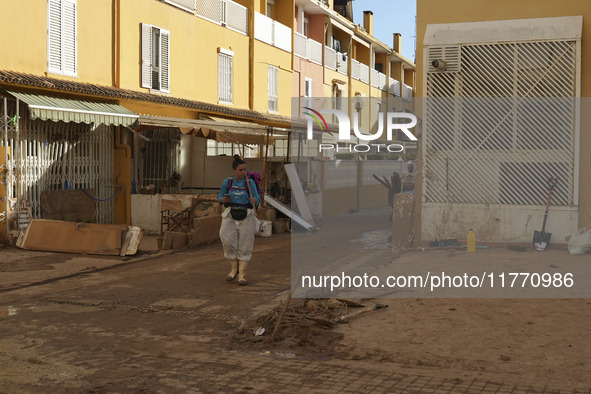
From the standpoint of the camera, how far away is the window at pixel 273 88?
86.5 ft

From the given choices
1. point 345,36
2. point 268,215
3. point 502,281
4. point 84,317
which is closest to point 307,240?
point 268,215

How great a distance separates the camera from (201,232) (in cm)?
1432

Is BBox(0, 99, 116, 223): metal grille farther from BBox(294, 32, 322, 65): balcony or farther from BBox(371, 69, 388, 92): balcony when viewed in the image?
BBox(371, 69, 388, 92): balcony

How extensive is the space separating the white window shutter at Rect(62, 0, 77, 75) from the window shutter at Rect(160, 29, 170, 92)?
3.72 m

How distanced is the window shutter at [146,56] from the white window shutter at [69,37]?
2773 mm

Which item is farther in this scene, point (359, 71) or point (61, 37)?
point (359, 71)

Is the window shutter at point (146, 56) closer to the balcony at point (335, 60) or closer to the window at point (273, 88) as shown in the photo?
the window at point (273, 88)

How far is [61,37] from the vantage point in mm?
15461

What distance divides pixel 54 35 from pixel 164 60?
14.7ft

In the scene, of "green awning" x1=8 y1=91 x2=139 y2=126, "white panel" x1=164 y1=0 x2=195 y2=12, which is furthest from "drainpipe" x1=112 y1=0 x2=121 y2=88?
"white panel" x1=164 y1=0 x2=195 y2=12

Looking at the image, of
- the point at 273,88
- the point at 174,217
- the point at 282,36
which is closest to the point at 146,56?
the point at 174,217

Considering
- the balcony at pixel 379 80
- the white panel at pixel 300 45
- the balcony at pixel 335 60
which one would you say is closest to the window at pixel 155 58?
the white panel at pixel 300 45

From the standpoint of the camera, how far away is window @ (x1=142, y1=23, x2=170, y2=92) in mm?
18594

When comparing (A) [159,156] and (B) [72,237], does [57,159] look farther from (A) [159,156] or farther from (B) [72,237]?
(A) [159,156]
